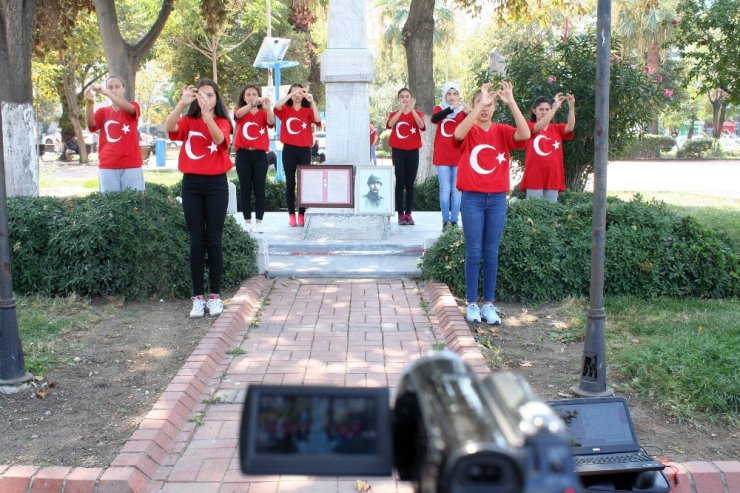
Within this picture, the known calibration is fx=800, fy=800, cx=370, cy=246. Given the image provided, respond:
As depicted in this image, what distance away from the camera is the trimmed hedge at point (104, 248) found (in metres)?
7.34

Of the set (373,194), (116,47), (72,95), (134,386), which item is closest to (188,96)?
(134,386)

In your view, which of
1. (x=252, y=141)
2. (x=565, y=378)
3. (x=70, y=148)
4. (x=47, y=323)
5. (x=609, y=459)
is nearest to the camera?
(x=609, y=459)

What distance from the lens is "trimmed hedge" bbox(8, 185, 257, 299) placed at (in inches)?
289

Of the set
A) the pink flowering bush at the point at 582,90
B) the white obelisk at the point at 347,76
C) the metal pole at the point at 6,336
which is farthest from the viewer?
the pink flowering bush at the point at 582,90

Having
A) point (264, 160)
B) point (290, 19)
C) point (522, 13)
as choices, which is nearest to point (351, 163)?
point (264, 160)

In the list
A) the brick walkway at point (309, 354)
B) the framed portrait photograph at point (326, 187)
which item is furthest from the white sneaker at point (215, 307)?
the framed portrait photograph at point (326, 187)

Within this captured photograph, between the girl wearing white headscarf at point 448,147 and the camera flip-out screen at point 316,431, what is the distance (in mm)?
7765

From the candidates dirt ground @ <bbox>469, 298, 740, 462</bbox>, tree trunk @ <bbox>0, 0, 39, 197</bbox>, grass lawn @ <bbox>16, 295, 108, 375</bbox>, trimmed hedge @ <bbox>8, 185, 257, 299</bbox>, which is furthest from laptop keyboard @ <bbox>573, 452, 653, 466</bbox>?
tree trunk @ <bbox>0, 0, 39, 197</bbox>

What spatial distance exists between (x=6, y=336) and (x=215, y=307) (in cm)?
195

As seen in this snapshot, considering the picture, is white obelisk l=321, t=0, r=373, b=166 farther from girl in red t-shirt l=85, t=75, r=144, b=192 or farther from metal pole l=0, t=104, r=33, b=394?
metal pole l=0, t=104, r=33, b=394

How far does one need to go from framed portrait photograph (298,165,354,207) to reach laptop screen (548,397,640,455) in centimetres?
621

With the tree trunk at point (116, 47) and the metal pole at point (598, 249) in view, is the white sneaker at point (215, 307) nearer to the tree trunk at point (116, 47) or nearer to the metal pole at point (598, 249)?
the metal pole at point (598, 249)

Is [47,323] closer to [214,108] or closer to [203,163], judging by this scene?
[203,163]

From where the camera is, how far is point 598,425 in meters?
3.97
